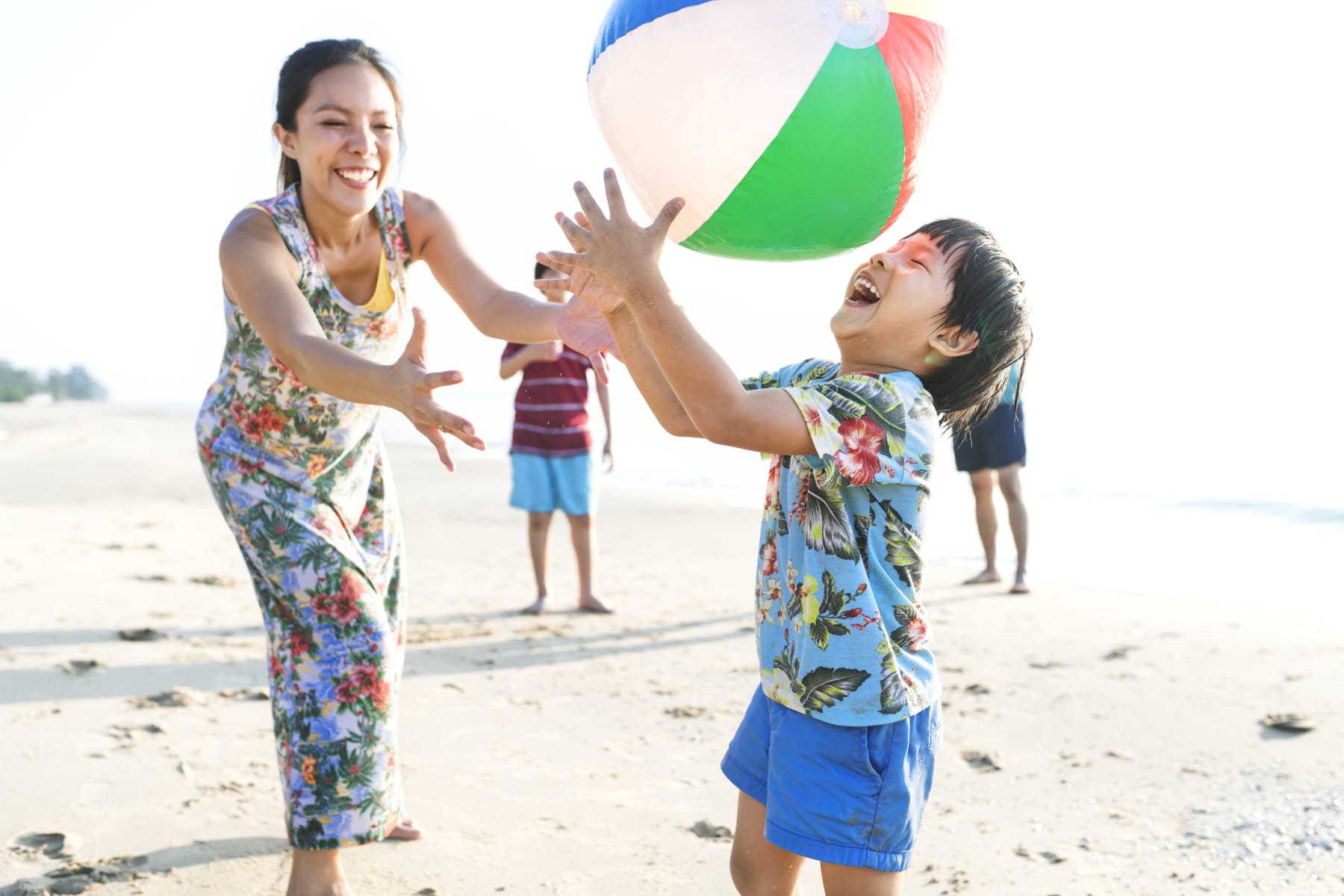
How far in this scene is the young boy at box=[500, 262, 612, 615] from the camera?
612cm

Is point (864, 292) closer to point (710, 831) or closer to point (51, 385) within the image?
point (710, 831)

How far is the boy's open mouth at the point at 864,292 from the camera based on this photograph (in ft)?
6.88

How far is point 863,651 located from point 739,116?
102 cm

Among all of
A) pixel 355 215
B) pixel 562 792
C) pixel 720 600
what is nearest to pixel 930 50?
pixel 355 215

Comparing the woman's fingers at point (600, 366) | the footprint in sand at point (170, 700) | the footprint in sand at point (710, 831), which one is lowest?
the footprint in sand at point (710, 831)

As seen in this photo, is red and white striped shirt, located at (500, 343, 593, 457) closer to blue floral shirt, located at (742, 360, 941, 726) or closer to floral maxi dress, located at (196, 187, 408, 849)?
floral maxi dress, located at (196, 187, 408, 849)

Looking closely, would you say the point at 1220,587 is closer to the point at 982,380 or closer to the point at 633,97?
the point at 982,380

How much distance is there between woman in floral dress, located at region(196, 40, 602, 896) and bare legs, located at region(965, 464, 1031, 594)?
4.72 metres

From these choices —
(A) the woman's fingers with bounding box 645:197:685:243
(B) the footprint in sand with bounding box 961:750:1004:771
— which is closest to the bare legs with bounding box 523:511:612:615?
(B) the footprint in sand with bounding box 961:750:1004:771

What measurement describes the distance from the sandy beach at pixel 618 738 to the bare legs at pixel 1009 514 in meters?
0.21

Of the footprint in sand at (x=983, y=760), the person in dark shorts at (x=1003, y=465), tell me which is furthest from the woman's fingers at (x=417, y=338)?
the person in dark shorts at (x=1003, y=465)

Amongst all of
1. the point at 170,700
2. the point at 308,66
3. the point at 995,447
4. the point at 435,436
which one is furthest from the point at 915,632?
the point at 995,447

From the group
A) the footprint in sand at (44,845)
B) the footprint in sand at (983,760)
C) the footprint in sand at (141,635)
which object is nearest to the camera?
the footprint in sand at (44,845)

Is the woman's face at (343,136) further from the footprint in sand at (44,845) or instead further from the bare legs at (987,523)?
the bare legs at (987,523)
